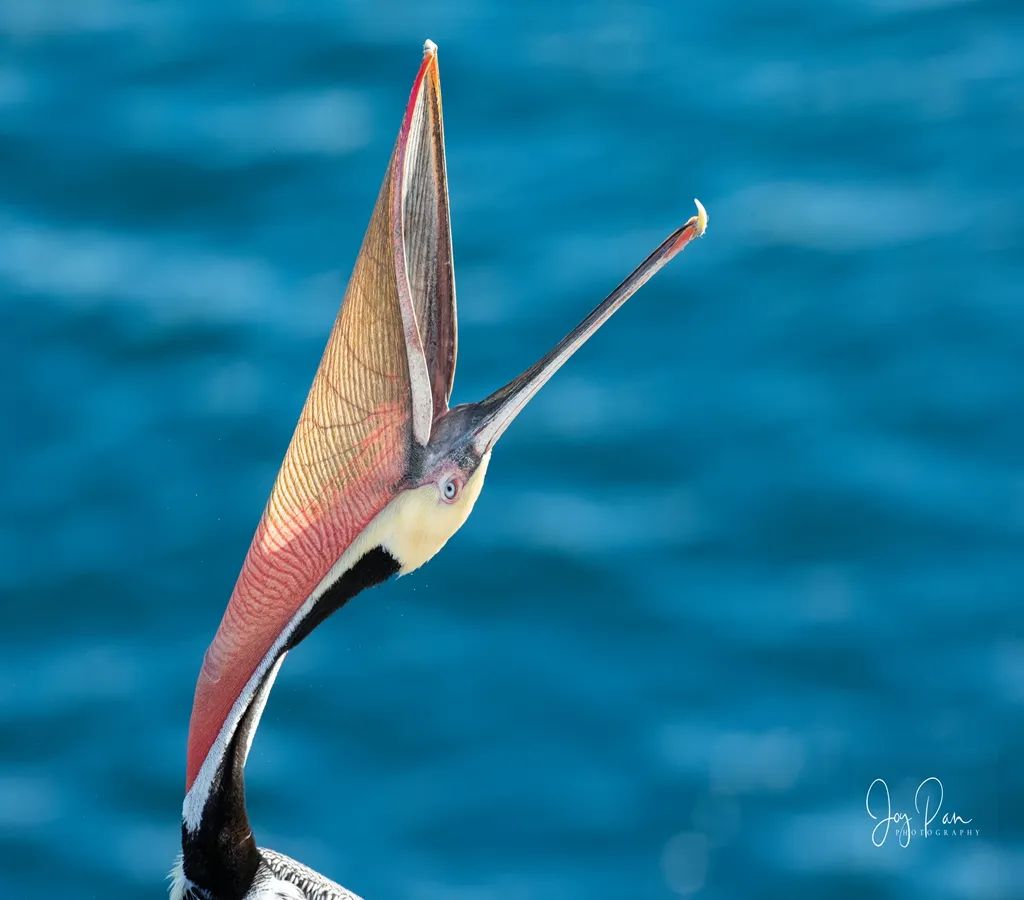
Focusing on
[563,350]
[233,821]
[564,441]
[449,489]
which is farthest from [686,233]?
[564,441]

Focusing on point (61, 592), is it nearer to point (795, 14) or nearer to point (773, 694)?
point (773, 694)

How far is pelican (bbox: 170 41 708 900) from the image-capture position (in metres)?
4.12

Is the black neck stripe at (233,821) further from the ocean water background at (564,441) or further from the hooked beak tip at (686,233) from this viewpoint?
the ocean water background at (564,441)

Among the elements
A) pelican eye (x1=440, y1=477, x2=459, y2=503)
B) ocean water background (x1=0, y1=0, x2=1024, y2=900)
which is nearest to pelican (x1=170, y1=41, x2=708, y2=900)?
pelican eye (x1=440, y1=477, x2=459, y2=503)

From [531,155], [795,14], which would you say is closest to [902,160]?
[795,14]

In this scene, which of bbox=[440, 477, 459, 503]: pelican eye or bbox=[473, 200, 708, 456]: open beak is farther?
bbox=[440, 477, 459, 503]: pelican eye

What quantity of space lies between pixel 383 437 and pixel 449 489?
18 centimetres

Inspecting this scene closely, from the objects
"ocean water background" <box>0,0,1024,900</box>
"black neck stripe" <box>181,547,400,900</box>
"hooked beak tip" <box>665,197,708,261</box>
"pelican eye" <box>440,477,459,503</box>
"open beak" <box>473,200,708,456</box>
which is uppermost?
"ocean water background" <box>0,0,1024,900</box>

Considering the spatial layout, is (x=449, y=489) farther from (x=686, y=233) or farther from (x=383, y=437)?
(x=686, y=233)

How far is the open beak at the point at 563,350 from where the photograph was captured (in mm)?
A: 3941

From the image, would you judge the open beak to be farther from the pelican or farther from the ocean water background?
the ocean water background

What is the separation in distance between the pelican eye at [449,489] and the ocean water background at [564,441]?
8.27 feet

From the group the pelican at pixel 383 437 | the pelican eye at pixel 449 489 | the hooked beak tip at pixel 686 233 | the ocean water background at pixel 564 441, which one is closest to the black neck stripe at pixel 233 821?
the pelican at pixel 383 437

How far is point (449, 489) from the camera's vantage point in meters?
4.21
